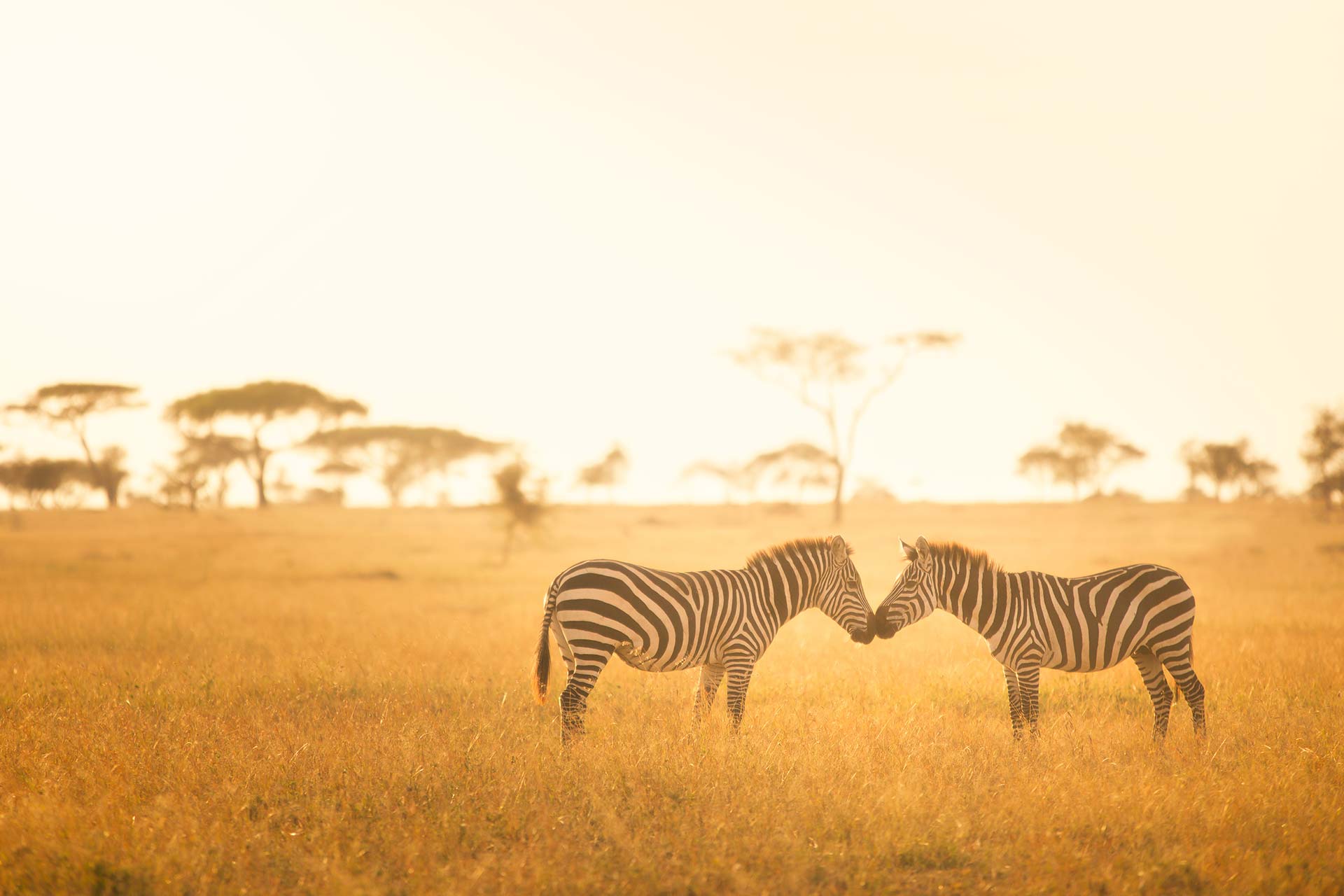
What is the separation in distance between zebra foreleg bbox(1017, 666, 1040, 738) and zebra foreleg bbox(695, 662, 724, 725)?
9.73 ft

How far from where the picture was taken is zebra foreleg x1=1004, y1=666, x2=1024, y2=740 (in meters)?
8.73

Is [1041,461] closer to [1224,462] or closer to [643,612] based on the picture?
[1224,462]

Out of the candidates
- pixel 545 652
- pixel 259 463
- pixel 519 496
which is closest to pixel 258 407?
pixel 259 463

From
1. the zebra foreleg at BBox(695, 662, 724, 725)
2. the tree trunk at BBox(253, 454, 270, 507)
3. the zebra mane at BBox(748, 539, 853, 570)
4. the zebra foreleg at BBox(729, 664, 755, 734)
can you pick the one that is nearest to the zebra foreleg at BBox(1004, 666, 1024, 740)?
the zebra mane at BBox(748, 539, 853, 570)

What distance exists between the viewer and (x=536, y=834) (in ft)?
19.5

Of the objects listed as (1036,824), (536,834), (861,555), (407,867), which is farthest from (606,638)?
(861,555)

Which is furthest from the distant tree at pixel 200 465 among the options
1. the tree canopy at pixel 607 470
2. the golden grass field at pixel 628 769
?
the golden grass field at pixel 628 769

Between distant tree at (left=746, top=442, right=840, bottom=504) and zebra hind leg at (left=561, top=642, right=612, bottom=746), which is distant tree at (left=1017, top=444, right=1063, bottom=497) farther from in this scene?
zebra hind leg at (left=561, top=642, right=612, bottom=746)

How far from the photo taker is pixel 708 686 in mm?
9328

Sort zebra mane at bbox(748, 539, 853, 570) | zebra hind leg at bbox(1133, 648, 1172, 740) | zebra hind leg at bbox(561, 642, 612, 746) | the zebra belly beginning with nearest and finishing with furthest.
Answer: zebra hind leg at bbox(561, 642, 612, 746) < the zebra belly < zebra hind leg at bbox(1133, 648, 1172, 740) < zebra mane at bbox(748, 539, 853, 570)

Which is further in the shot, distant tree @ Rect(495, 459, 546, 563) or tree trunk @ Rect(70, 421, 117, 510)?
tree trunk @ Rect(70, 421, 117, 510)

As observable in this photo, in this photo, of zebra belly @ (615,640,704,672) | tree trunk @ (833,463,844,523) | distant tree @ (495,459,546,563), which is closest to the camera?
zebra belly @ (615,640,704,672)

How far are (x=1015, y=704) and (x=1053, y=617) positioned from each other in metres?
0.95

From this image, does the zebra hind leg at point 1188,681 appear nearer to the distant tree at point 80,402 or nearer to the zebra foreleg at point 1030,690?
the zebra foreleg at point 1030,690
